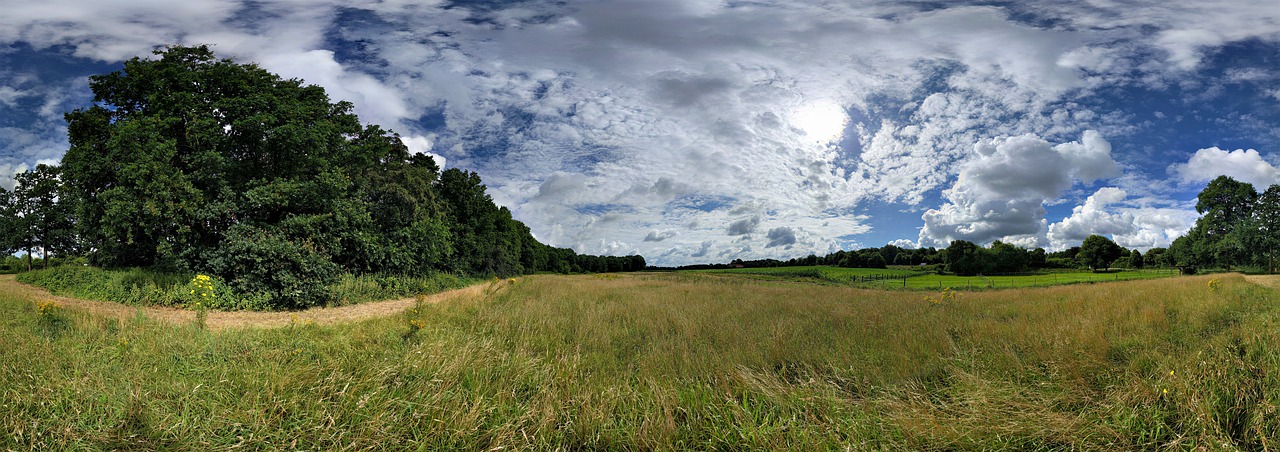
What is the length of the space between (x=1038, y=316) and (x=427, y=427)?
11499 millimetres

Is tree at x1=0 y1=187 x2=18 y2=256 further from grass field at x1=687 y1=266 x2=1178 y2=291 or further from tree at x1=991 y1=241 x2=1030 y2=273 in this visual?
tree at x1=991 y1=241 x2=1030 y2=273

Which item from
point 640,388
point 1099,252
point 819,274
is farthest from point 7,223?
point 1099,252

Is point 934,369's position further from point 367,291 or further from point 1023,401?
point 367,291

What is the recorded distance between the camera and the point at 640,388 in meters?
5.17

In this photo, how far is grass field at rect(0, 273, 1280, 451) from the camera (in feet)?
13.4

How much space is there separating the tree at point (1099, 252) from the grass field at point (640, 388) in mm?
90369

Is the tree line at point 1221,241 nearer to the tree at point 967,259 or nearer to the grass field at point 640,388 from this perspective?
the tree at point 967,259

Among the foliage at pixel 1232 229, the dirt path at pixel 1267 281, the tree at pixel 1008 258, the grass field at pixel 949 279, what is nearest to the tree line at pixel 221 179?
the grass field at pixel 949 279

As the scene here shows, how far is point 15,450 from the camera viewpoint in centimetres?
393

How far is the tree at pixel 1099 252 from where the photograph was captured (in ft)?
249

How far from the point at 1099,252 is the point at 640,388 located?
3936 inches

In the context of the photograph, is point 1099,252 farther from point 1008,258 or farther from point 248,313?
point 248,313

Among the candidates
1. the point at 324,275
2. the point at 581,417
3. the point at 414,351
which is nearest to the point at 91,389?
the point at 414,351

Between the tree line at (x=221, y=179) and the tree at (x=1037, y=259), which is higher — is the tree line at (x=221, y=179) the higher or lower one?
the higher one
